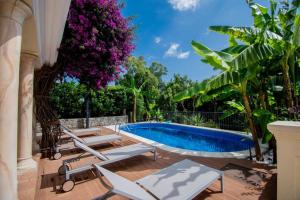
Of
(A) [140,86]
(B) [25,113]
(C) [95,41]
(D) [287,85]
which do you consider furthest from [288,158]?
(A) [140,86]

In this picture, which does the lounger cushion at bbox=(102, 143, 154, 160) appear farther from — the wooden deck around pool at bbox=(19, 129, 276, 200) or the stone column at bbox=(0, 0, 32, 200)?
the stone column at bbox=(0, 0, 32, 200)

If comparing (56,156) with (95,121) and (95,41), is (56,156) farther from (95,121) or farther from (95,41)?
(95,121)

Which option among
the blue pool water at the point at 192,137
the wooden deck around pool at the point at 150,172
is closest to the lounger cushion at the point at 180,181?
the wooden deck around pool at the point at 150,172

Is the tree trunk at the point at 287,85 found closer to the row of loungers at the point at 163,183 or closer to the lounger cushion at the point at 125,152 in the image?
the row of loungers at the point at 163,183

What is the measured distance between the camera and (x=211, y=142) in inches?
434

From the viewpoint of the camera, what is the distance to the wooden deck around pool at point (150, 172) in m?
4.05

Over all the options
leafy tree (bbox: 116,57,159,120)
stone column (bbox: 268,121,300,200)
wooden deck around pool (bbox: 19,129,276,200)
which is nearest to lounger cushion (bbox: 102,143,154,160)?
wooden deck around pool (bbox: 19,129,276,200)

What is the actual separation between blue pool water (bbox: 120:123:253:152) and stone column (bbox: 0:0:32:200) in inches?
326

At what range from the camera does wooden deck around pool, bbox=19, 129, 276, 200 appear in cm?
405

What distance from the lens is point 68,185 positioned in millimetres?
4223

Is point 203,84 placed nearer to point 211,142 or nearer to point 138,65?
point 211,142

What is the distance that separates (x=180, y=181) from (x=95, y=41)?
16.2 feet

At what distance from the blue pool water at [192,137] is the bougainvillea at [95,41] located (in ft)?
20.5

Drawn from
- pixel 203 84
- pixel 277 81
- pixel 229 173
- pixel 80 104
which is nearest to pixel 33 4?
pixel 203 84
